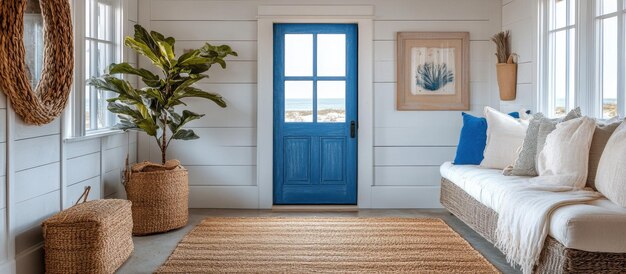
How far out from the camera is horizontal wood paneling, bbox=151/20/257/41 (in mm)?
5816

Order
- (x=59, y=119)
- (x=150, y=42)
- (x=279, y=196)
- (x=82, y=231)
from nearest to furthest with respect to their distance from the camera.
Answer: (x=82, y=231), (x=59, y=119), (x=150, y=42), (x=279, y=196)

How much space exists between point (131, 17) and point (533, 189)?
3.87 metres

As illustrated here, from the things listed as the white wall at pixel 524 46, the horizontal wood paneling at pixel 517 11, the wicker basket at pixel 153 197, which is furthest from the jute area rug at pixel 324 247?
the horizontal wood paneling at pixel 517 11

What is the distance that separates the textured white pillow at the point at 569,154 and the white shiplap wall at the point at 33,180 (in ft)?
10.2

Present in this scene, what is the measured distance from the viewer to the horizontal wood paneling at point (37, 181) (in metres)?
3.50

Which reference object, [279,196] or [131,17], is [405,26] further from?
[131,17]

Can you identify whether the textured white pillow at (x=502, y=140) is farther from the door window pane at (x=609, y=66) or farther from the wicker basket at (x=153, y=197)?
the wicker basket at (x=153, y=197)

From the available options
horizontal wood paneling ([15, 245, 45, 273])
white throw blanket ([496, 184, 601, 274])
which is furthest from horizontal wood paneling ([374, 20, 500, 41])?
horizontal wood paneling ([15, 245, 45, 273])

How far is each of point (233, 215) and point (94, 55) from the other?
1876 millimetres

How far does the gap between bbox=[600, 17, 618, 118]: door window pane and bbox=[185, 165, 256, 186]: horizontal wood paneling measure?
3.21 meters

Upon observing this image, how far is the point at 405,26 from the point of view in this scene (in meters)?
5.88

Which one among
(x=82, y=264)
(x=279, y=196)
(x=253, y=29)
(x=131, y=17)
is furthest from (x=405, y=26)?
(x=82, y=264)

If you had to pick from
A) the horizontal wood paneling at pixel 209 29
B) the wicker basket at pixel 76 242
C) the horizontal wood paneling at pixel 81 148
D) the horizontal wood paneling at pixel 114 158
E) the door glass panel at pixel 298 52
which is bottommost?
the wicker basket at pixel 76 242

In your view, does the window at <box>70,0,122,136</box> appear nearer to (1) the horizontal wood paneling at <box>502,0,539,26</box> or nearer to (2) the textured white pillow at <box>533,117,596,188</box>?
(2) the textured white pillow at <box>533,117,596,188</box>
